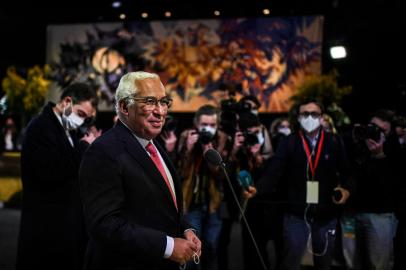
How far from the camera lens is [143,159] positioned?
168 centimetres

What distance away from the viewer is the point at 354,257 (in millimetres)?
4102

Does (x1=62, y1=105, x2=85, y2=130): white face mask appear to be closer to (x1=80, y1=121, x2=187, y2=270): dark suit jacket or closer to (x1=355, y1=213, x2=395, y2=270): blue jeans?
(x1=80, y1=121, x2=187, y2=270): dark suit jacket

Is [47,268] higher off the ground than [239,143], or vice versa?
[239,143]

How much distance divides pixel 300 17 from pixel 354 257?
6.73 m

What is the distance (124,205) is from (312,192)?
6.90 feet

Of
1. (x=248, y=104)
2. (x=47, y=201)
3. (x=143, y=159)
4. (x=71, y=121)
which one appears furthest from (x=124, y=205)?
(x=248, y=104)

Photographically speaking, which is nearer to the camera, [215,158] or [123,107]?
[123,107]

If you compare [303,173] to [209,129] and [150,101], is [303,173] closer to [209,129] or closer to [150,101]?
[209,129]

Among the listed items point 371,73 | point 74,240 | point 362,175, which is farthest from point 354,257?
point 371,73

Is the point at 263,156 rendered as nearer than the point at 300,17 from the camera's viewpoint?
Answer: Yes

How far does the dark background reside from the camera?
8.66 meters

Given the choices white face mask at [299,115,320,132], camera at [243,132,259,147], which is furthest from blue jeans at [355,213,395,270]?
camera at [243,132,259,147]

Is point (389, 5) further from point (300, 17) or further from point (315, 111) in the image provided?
point (315, 111)

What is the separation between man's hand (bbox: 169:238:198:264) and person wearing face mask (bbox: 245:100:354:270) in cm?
170
